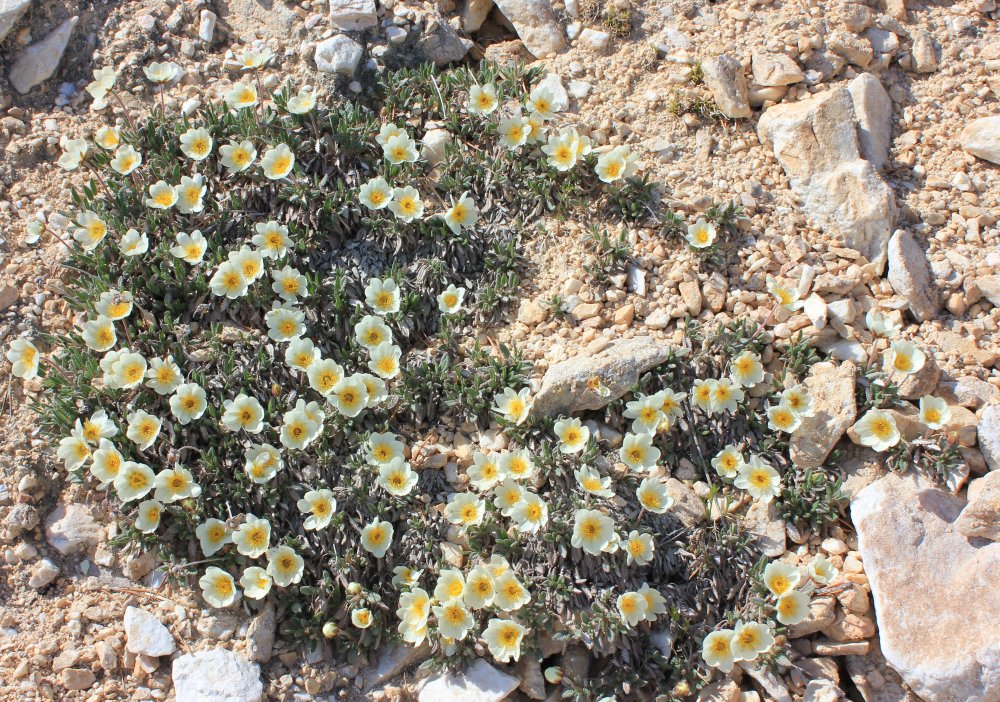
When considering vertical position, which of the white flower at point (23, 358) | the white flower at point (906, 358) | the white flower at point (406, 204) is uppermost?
the white flower at point (23, 358)

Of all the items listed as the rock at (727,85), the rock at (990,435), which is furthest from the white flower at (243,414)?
the rock at (990,435)

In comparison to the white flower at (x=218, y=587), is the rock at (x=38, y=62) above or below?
above

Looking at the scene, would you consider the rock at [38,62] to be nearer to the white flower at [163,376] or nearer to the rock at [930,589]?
the white flower at [163,376]

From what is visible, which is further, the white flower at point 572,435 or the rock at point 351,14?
the rock at point 351,14

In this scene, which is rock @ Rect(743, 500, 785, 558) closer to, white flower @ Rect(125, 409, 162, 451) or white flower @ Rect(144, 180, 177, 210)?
white flower @ Rect(125, 409, 162, 451)

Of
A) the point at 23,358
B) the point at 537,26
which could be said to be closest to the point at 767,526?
the point at 537,26

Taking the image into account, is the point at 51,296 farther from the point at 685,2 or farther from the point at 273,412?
the point at 685,2
